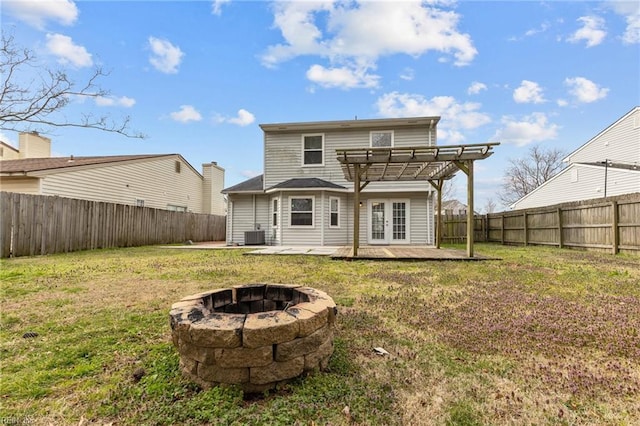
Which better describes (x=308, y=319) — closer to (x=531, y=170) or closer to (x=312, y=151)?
(x=312, y=151)

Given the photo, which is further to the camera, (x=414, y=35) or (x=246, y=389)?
(x=414, y=35)

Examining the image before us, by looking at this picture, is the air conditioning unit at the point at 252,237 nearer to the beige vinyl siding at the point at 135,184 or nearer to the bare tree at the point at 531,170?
the beige vinyl siding at the point at 135,184

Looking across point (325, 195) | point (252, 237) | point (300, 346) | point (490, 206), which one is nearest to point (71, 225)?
point (252, 237)

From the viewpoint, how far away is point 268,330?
184 centimetres

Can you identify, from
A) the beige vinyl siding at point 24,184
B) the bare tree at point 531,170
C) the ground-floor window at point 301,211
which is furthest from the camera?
the bare tree at point 531,170

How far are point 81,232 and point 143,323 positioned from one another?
30.3 ft

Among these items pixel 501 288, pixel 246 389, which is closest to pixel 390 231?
pixel 501 288

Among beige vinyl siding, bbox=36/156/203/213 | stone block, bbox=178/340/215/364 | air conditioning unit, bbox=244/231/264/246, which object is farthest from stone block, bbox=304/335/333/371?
beige vinyl siding, bbox=36/156/203/213

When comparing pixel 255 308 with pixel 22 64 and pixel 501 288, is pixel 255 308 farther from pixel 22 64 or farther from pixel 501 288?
pixel 22 64

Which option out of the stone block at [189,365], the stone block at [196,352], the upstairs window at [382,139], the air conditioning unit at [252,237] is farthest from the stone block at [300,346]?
the upstairs window at [382,139]

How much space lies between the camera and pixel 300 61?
14.1 meters

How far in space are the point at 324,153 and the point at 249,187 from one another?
3.83 meters

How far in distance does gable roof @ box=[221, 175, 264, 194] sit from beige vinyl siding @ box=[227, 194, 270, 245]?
35 centimetres

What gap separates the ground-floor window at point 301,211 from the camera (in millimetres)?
12531
